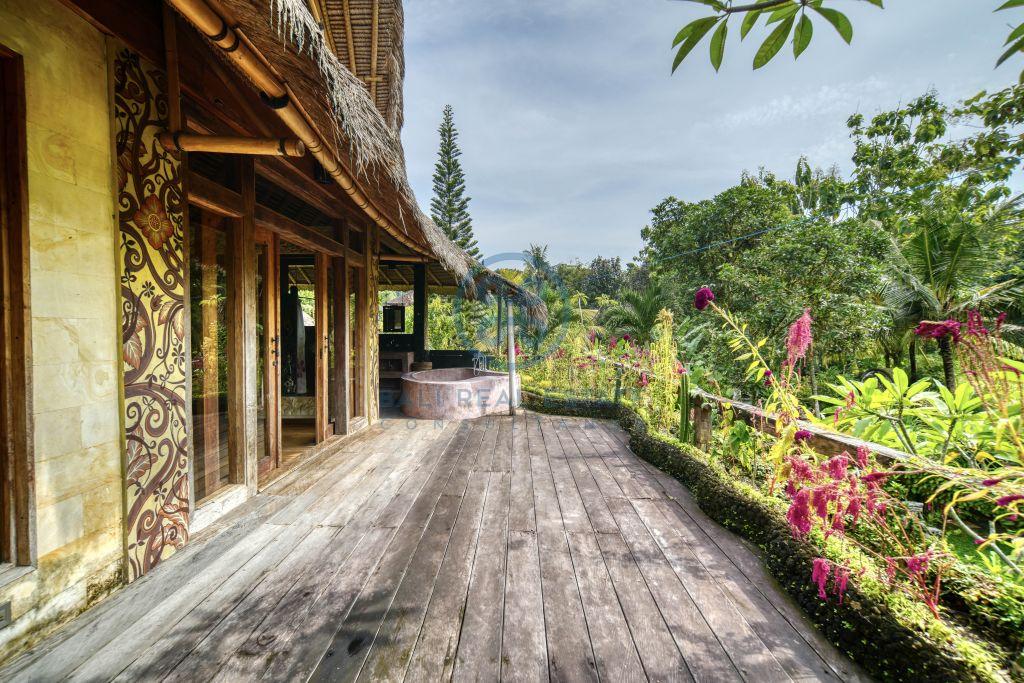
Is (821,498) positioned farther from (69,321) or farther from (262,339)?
(262,339)

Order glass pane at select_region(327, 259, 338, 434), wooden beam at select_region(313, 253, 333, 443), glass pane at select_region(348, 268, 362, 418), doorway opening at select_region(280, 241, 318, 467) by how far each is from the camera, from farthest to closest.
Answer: doorway opening at select_region(280, 241, 318, 467) → glass pane at select_region(348, 268, 362, 418) → glass pane at select_region(327, 259, 338, 434) → wooden beam at select_region(313, 253, 333, 443)

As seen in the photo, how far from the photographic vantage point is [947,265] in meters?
5.95

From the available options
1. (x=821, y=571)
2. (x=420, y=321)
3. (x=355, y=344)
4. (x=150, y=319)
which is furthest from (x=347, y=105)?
(x=420, y=321)

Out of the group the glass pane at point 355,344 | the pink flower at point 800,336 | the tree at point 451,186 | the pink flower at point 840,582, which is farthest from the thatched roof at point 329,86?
the tree at point 451,186

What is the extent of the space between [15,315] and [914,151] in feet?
61.3

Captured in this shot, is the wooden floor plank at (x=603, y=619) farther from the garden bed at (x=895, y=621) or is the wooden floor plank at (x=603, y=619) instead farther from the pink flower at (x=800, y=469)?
the pink flower at (x=800, y=469)

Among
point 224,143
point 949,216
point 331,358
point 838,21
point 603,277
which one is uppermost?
point 603,277

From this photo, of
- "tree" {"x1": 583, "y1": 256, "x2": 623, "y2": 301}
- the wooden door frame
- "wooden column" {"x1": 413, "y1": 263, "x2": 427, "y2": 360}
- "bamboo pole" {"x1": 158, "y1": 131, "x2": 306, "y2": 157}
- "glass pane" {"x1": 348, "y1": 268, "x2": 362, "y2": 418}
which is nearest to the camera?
"bamboo pole" {"x1": 158, "y1": 131, "x2": 306, "y2": 157}

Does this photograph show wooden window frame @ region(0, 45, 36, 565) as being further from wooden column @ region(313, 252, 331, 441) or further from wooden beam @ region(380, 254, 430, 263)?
wooden beam @ region(380, 254, 430, 263)

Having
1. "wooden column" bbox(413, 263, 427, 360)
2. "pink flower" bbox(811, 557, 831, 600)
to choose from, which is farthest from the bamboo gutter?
"wooden column" bbox(413, 263, 427, 360)

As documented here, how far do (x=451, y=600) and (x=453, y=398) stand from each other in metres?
3.83

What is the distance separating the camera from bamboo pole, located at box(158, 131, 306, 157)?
1.92 metres

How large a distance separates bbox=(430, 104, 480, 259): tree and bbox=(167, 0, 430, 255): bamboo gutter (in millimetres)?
16494

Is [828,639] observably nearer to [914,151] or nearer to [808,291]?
[808,291]
